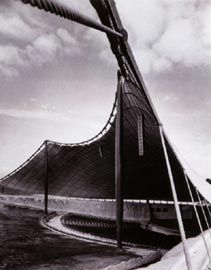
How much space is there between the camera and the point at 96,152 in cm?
1827

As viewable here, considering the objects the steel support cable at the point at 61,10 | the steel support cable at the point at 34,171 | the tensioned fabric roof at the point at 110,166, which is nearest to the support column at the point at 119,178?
the tensioned fabric roof at the point at 110,166

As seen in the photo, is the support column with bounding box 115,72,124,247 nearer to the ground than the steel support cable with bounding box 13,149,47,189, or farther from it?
nearer to the ground

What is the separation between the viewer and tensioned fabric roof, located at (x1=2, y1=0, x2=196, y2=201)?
535 inches

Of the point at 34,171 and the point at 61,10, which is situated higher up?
the point at 34,171

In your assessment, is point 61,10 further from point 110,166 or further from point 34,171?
point 34,171

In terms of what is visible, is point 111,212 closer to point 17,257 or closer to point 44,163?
point 44,163

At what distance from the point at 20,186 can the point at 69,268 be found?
22.2 m

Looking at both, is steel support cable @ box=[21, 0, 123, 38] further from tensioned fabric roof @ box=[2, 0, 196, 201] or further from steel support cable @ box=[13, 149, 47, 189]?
steel support cable @ box=[13, 149, 47, 189]

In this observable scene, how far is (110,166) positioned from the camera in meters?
19.8

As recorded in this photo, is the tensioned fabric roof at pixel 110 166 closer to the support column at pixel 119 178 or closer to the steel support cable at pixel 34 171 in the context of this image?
the steel support cable at pixel 34 171

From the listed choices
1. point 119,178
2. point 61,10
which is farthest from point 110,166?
point 61,10

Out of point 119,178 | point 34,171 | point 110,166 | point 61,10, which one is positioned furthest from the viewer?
point 34,171

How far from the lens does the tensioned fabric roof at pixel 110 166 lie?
13.6m

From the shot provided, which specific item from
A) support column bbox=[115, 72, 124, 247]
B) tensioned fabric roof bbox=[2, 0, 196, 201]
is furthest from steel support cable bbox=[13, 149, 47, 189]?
support column bbox=[115, 72, 124, 247]
